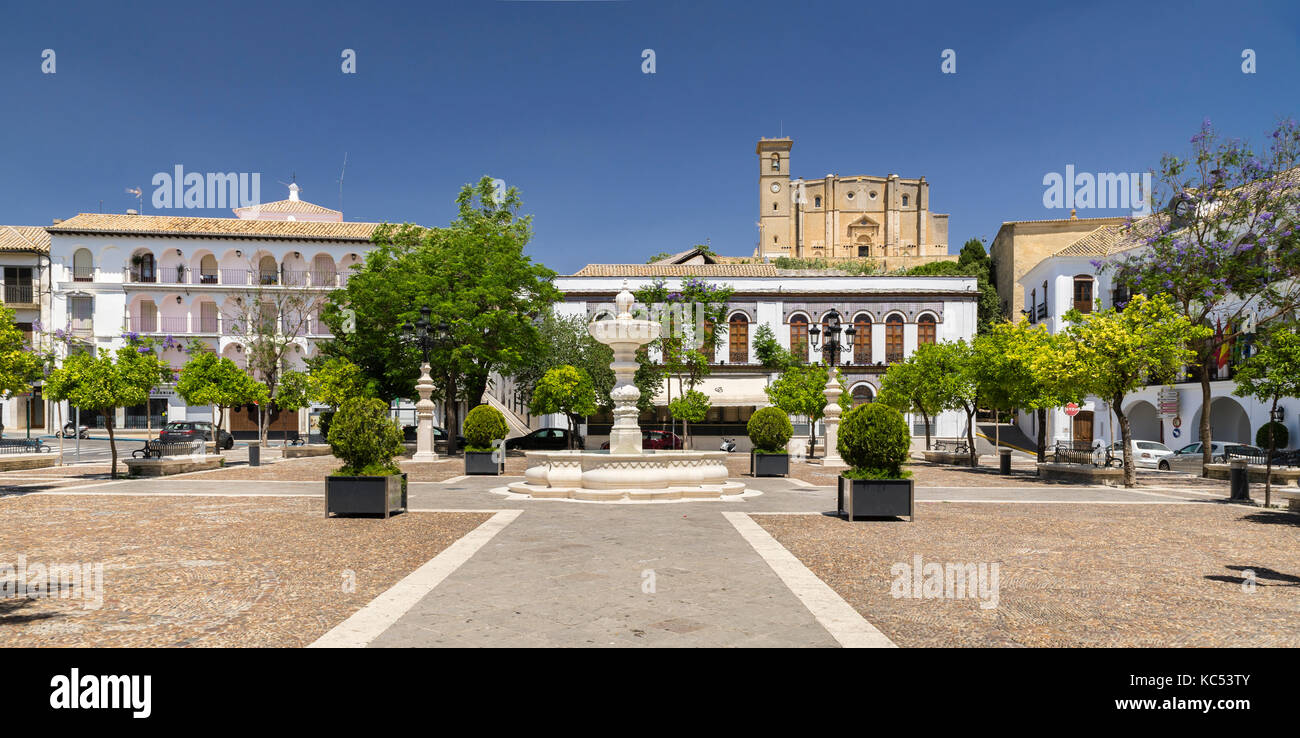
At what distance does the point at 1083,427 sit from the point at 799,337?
15713 millimetres

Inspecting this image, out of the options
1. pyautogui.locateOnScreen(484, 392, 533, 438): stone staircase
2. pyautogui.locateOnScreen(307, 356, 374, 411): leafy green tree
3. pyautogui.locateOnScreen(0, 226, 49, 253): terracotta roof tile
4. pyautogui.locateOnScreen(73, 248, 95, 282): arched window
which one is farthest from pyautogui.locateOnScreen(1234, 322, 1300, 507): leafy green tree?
pyautogui.locateOnScreen(0, 226, 49, 253): terracotta roof tile

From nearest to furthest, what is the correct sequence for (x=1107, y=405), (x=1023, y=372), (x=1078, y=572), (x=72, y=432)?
(x=1078, y=572) < (x=1023, y=372) < (x=1107, y=405) < (x=72, y=432)

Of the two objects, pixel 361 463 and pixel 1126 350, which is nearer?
pixel 361 463

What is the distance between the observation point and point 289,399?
27000 mm

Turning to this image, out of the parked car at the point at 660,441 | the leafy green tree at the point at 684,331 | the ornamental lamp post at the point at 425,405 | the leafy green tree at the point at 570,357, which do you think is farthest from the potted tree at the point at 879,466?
the leafy green tree at the point at 684,331

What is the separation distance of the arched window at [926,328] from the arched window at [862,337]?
277 cm

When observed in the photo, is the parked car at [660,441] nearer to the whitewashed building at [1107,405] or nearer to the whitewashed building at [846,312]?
the whitewashed building at [846,312]

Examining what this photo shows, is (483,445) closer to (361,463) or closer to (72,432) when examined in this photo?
(361,463)

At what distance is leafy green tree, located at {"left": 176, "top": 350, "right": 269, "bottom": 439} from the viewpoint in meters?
22.6

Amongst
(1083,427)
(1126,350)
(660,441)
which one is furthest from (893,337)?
(1126,350)

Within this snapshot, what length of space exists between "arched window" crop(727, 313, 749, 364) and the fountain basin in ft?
86.2

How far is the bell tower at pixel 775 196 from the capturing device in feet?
287

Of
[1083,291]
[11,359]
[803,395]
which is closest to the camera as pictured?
[11,359]

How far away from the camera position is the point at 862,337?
A: 1654 inches
